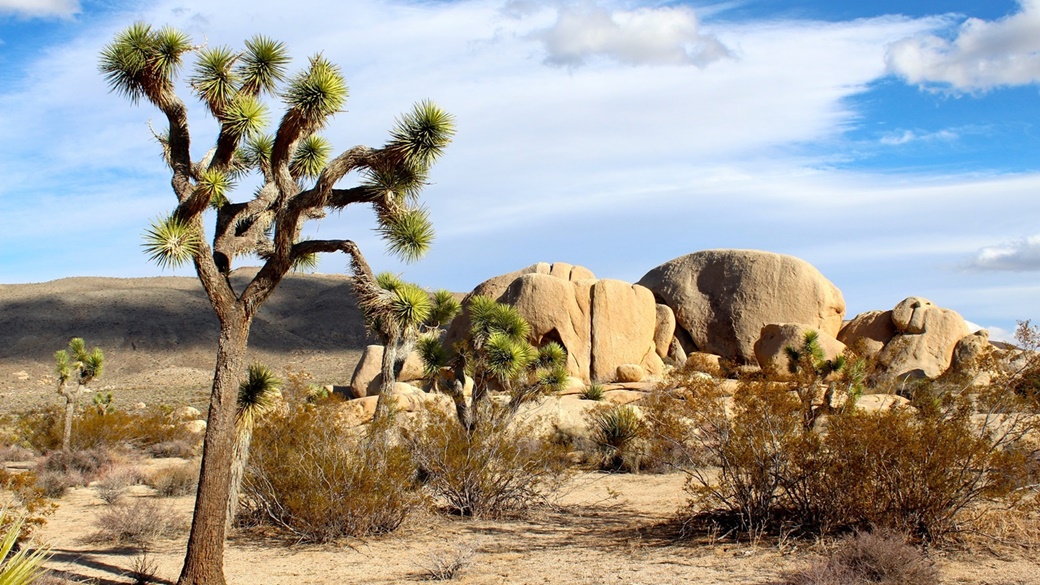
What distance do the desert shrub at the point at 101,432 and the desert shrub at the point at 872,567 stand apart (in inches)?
719

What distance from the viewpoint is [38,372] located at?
5534cm

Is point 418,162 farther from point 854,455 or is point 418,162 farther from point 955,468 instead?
point 955,468

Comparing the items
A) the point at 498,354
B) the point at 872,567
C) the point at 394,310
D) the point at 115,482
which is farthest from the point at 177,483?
the point at 872,567

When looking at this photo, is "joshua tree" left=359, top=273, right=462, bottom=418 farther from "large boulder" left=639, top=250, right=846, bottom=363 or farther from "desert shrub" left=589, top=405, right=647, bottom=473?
"large boulder" left=639, top=250, right=846, bottom=363

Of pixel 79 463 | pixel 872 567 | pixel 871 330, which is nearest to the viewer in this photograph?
pixel 872 567

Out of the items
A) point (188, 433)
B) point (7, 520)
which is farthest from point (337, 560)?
point (188, 433)

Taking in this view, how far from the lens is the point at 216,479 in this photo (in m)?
9.16

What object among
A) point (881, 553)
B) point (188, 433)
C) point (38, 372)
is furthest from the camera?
point (38, 372)

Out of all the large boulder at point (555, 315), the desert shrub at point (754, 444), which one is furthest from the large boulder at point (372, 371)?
the desert shrub at point (754, 444)

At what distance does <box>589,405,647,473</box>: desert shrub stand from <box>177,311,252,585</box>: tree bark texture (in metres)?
9.89

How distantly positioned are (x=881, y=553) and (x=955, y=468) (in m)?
1.68

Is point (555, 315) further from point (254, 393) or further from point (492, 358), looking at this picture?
point (254, 393)

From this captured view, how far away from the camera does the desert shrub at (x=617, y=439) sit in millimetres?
18281

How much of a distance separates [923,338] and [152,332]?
49.9 metres
